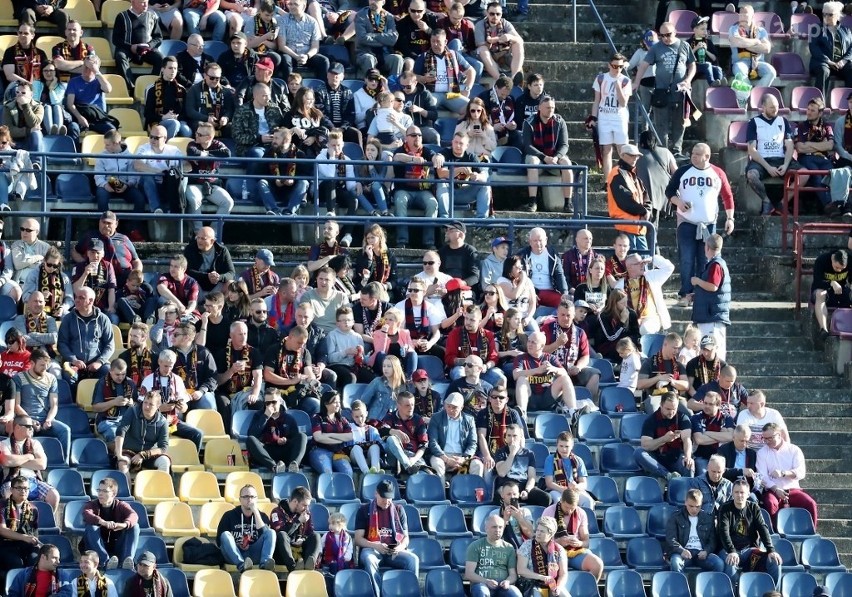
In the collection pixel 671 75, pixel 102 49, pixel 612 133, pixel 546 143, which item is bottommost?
pixel 546 143

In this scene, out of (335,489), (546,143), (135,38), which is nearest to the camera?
(335,489)

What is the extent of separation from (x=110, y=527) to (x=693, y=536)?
195 inches

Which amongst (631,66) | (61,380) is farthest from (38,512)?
(631,66)

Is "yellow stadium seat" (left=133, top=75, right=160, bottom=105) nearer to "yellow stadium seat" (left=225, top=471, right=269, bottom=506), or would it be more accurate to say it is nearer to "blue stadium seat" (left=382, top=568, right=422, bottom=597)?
"yellow stadium seat" (left=225, top=471, right=269, bottom=506)

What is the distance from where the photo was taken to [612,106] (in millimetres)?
23594

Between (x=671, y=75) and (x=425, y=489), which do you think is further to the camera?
(x=671, y=75)

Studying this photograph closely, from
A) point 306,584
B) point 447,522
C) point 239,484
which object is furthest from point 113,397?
point 447,522

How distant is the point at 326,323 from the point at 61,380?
2.60m

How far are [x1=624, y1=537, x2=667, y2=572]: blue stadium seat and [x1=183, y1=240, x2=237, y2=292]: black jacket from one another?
15.6 ft

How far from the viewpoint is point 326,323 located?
2059 centimetres

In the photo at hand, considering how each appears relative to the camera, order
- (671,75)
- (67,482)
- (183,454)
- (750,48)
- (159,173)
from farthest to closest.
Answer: (750,48) → (671,75) → (159,173) → (183,454) → (67,482)

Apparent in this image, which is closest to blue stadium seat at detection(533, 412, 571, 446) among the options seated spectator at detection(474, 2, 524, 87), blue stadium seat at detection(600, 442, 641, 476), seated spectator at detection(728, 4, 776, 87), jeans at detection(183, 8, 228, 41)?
blue stadium seat at detection(600, 442, 641, 476)

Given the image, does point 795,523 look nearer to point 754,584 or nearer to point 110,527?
point 754,584

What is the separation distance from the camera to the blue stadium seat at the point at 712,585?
18453 millimetres
